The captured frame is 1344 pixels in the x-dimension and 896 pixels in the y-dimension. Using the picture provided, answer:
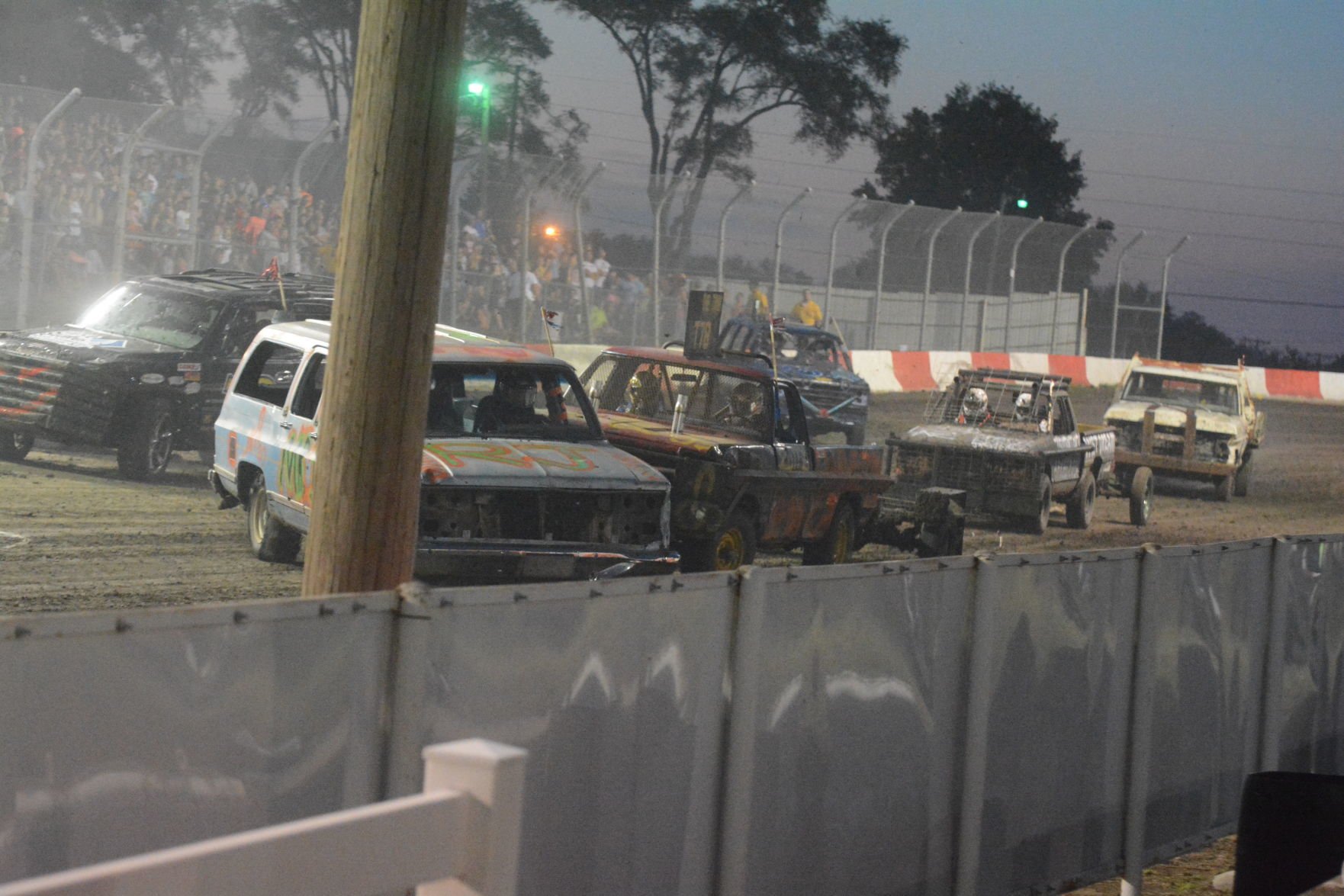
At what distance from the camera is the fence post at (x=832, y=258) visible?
26408mm

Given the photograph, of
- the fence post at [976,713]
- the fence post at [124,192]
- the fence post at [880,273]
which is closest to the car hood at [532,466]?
the fence post at [976,713]

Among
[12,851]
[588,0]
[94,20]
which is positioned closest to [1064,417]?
[12,851]

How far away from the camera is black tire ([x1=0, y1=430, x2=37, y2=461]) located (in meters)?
13.8

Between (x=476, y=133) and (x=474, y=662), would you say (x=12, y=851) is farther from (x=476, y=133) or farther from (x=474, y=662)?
(x=476, y=133)

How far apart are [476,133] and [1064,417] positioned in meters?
30.7

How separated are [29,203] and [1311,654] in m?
14.6

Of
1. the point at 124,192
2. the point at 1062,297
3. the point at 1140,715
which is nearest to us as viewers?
the point at 1140,715

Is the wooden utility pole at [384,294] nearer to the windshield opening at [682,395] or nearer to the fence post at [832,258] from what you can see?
the windshield opening at [682,395]

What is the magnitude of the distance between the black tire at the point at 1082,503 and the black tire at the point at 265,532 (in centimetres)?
861

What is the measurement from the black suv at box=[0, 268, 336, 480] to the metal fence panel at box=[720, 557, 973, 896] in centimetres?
873

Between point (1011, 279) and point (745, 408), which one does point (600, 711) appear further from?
point (1011, 279)

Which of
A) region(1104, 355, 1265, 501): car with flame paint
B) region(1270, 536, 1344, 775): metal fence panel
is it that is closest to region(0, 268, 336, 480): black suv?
region(1270, 536, 1344, 775): metal fence panel

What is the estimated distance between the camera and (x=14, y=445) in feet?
45.1

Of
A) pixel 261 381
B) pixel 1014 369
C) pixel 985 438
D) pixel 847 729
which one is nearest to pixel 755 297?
pixel 1014 369
